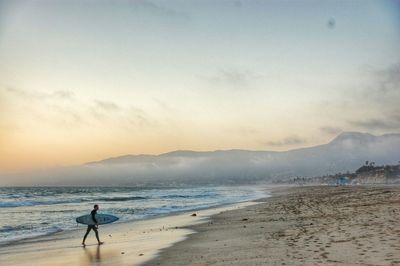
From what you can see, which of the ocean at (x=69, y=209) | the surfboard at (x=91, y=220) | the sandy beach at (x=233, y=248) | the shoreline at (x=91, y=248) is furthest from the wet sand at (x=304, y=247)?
the ocean at (x=69, y=209)

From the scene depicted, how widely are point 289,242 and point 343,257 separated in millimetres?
3435

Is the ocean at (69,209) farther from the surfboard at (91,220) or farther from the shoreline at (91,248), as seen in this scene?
the surfboard at (91,220)

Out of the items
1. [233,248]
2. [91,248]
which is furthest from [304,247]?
[91,248]

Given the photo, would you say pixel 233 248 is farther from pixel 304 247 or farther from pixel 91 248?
pixel 91 248

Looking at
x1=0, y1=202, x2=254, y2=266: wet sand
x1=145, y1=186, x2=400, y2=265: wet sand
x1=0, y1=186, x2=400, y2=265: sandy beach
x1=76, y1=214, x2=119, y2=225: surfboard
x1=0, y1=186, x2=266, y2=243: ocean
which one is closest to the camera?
x1=145, y1=186, x2=400, y2=265: wet sand

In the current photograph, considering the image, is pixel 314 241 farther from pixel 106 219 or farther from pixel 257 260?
pixel 106 219

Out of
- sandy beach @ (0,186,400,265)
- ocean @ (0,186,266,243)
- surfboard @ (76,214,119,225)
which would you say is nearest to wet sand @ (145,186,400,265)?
sandy beach @ (0,186,400,265)

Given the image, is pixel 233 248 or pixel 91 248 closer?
pixel 233 248

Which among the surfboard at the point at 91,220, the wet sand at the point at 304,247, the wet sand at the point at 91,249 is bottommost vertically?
the wet sand at the point at 91,249

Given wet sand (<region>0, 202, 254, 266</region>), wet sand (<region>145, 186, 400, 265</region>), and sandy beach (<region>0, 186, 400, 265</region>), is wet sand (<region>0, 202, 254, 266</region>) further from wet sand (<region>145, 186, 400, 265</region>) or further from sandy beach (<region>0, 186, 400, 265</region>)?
wet sand (<region>145, 186, 400, 265</region>)

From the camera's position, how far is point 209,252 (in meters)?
13.4

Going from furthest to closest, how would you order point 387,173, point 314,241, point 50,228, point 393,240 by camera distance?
point 387,173 < point 50,228 < point 314,241 < point 393,240

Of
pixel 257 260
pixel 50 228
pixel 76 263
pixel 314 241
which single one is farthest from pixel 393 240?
pixel 50 228

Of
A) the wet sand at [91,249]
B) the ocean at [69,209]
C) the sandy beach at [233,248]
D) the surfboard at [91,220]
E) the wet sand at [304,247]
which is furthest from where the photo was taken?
the ocean at [69,209]
